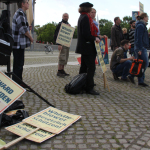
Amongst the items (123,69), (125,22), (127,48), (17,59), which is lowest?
(123,69)

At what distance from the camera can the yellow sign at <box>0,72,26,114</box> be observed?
2.74m

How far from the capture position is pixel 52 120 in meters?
3.00

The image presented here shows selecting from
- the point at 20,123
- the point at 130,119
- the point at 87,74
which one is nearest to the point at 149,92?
the point at 87,74

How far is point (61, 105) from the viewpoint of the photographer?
391 centimetres

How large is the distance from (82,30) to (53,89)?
61.1 inches

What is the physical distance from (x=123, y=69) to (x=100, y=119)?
11.3 ft

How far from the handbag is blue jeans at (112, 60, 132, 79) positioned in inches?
18.7

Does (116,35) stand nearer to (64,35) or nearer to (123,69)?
(123,69)

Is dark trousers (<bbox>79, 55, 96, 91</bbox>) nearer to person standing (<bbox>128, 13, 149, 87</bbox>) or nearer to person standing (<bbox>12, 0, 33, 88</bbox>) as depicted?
person standing (<bbox>12, 0, 33, 88</bbox>)

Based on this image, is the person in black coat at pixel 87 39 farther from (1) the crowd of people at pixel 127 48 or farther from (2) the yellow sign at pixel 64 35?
(2) the yellow sign at pixel 64 35

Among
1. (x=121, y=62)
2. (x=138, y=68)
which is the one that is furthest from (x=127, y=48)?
(x=138, y=68)

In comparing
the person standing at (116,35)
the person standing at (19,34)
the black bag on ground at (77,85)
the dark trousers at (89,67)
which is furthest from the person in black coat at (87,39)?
the person standing at (116,35)

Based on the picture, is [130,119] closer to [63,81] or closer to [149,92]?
[149,92]

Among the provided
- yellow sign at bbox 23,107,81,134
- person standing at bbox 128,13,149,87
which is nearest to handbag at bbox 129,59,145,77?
person standing at bbox 128,13,149,87
